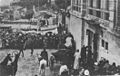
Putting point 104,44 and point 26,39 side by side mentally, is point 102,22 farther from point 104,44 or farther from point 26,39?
point 26,39

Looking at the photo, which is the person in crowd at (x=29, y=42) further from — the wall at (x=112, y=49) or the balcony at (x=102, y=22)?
the wall at (x=112, y=49)

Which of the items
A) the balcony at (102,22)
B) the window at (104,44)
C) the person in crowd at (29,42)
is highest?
the balcony at (102,22)

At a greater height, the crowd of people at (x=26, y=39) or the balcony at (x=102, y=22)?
the balcony at (x=102, y=22)

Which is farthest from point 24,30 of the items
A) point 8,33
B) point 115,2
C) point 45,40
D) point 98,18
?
point 115,2

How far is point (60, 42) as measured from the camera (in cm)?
2477

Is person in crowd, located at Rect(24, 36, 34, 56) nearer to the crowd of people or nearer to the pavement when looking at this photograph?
the crowd of people

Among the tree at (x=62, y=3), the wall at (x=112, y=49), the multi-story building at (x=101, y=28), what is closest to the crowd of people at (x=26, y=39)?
the multi-story building at (x=101, y=28)

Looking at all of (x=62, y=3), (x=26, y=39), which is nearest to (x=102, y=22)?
(x=26, y=39)

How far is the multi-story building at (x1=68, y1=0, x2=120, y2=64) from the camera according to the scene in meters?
13.9

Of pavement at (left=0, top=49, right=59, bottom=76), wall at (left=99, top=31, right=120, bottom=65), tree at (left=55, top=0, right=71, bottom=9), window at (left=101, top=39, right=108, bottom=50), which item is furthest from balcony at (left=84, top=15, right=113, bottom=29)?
tree at (left=55, top=0, right=71, bottom=9)

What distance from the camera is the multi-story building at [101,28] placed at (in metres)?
13.9

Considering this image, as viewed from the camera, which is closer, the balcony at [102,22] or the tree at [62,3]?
the balcony at [102,22]

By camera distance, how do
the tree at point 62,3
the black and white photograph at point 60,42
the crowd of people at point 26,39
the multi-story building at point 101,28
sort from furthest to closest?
the tree at point 62,3
the crowd of people at point 26,39
the multi-story building at point 101,28
the black and white photograph at point 60,42

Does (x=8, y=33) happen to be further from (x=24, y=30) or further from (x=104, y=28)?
(x=104, y=28)
